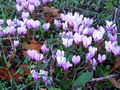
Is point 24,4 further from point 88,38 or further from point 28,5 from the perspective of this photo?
point 88,38

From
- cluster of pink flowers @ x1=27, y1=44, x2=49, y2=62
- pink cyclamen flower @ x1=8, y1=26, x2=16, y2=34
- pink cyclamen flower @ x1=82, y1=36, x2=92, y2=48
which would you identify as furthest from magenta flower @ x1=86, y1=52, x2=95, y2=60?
pink cyclamen flower @ x1=8, y1=26, x2=16, y2=34

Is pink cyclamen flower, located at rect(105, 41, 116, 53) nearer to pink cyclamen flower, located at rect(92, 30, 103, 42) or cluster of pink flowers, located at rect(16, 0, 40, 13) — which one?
pink cyclamen flower, located at rect(92, 30, 103, 42)

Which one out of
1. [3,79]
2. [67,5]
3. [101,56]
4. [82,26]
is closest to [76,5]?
[67,5]

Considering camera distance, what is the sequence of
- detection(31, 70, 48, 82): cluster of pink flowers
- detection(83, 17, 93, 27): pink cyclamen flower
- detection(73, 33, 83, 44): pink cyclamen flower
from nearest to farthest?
detection(31, 70, 48, 82): cluster of pink flowers < detection(73, 33, 83, 44): pink cyclamen flower < detection(83, 17, 93, 27): pink cyclamen flower

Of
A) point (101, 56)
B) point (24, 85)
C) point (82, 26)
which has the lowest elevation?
point (24, 85)

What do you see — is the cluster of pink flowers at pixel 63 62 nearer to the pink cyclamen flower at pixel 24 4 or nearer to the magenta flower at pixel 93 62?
the magenta flower at pixel 93 62

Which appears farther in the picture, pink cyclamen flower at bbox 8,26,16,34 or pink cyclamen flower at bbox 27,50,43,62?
pink cyclamen flower at bbox 8,26,16,34

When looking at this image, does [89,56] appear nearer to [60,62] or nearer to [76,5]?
[60,62]

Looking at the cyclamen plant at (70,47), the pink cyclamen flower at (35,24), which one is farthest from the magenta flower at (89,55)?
the pink cyclamen flower at (35,24)
